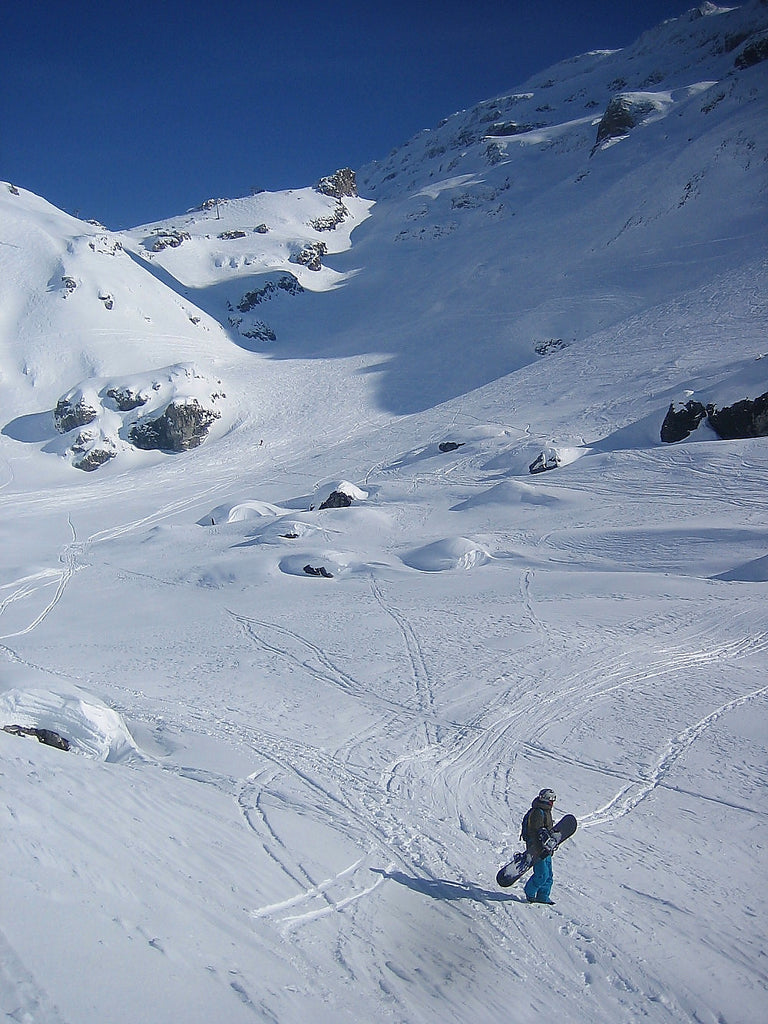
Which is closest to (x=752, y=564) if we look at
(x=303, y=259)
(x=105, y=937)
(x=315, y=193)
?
(x=105, y=937)

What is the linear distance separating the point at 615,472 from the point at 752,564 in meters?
8.06

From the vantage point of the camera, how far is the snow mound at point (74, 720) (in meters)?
8.36

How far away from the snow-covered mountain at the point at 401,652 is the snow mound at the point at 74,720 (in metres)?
0.05

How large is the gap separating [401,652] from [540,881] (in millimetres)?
7256

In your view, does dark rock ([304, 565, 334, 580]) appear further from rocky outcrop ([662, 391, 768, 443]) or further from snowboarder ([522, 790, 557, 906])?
rocky outcrop ([662, 391, 768, 443])

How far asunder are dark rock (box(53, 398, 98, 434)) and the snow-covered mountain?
51 cm

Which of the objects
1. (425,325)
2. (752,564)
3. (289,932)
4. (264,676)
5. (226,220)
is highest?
(226,220)

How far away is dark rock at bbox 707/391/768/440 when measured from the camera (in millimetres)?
21438

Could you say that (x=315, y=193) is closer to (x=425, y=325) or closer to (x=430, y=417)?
(x=425, y=325)

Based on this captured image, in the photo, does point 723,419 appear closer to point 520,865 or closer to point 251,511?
point 251,511

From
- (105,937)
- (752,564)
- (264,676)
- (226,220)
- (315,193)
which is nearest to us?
(105,937)

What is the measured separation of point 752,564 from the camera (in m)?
14.1

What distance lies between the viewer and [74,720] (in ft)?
Answer: 28.2

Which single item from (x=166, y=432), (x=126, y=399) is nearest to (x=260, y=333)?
(x=126, y=399)
